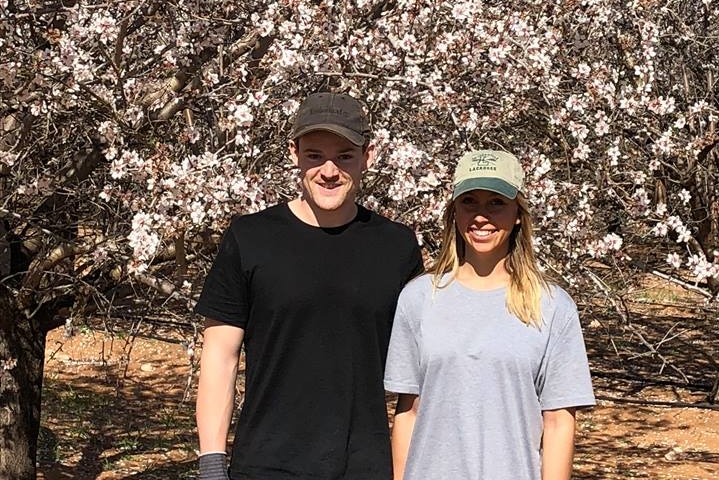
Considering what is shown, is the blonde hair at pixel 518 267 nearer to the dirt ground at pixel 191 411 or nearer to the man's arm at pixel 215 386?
the man's arm at pixel 215 386

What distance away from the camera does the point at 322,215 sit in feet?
9.89

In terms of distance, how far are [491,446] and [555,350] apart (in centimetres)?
29

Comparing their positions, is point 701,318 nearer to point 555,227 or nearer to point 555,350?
point 555,227

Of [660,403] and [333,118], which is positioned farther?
[660,403]

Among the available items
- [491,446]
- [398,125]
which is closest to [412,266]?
[491,446]

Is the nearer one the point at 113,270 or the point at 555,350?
the point at 555,350

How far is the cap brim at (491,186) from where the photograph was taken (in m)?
2.87

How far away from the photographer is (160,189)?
16.3 ft

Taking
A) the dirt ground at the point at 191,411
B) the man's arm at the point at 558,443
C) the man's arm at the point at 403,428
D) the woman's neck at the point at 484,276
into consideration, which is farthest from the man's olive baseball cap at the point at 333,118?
the dirt ground at the point at 191,411

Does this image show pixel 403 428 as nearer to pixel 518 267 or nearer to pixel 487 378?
pixel 487 378

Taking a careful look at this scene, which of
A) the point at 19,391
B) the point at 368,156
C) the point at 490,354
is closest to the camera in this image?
the point at 490,354

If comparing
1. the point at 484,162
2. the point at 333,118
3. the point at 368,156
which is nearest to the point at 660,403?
the point at 368,156

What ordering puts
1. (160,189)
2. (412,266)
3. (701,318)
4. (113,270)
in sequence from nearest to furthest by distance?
(412,266) < (160,189) < (113,270) < (701,318)

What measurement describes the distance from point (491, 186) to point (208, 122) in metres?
3.38
